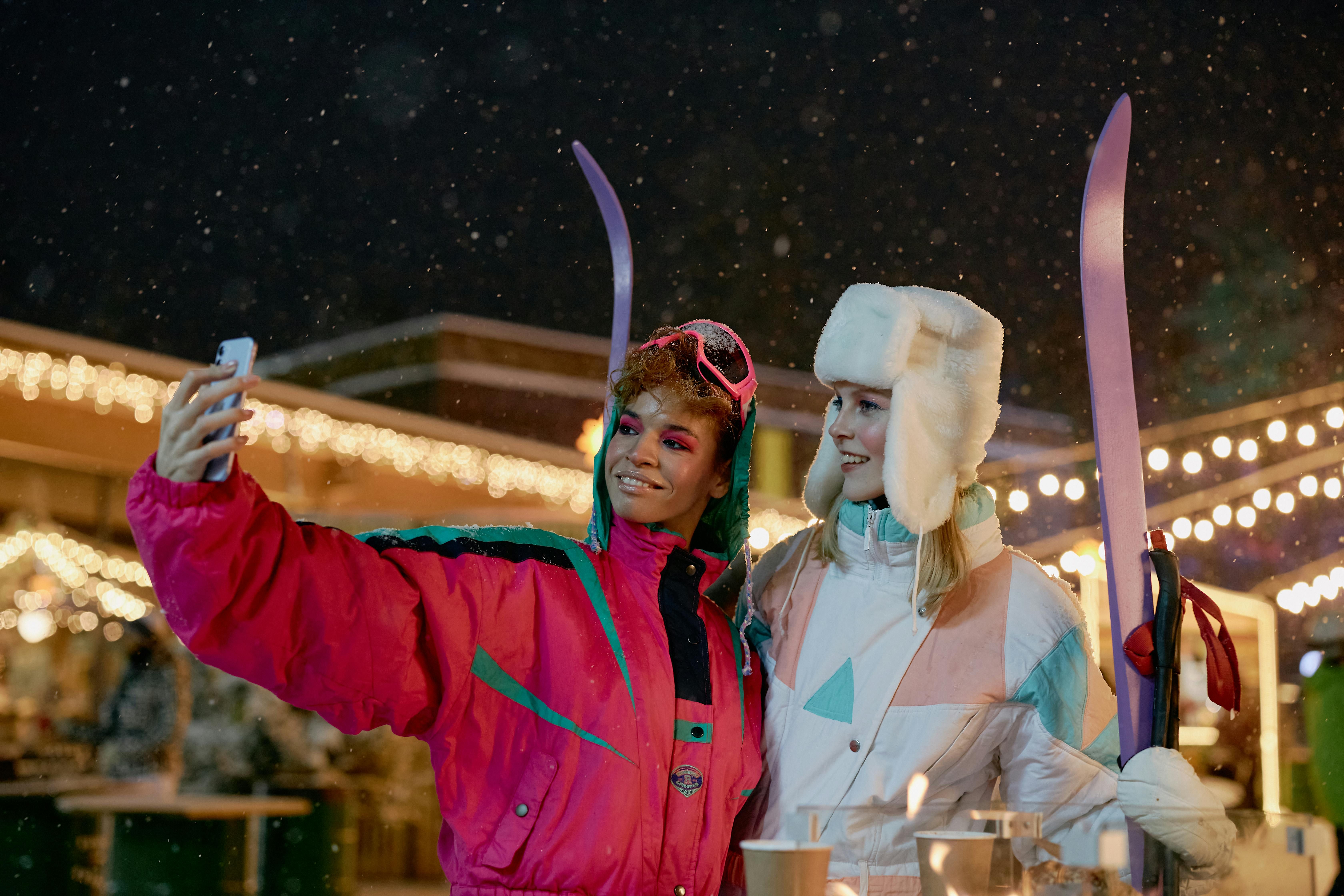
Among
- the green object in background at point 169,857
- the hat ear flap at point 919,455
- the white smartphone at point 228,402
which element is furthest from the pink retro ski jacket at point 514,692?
the green object in background at point 169,857

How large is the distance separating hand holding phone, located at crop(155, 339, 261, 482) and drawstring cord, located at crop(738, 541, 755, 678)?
3.00ft

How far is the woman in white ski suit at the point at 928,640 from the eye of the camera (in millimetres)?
1656

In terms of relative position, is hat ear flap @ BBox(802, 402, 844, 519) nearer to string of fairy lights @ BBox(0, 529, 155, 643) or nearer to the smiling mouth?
the smiling mouth

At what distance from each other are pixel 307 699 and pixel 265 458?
5695 mm

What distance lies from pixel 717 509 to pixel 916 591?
1.33ft

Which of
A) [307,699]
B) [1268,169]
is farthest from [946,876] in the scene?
[1268,169]

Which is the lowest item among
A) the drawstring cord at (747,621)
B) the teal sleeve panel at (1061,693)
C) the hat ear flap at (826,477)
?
the teal sleeve panel at (1061,693)

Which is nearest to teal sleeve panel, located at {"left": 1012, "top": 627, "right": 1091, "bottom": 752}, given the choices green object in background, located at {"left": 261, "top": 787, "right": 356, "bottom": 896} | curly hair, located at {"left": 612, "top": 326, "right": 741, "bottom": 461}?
curly hair, located at {"left": 612, "top": 326, "right": 741, "bottom": 461}

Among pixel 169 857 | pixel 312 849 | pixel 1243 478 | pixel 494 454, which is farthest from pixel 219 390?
pixel 1243 478

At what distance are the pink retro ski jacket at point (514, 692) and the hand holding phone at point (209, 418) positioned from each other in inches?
4.9

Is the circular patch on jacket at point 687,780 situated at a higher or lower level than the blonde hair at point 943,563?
lower

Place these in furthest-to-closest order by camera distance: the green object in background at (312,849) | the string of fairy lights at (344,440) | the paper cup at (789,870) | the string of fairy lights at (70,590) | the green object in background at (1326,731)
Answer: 1. the string of fairy lights at (70,590)
2. the string of fairy lights at (344,440)
3. the green object in background at (312,849)
4. the green object in background at (1326,731)
5. the paper cup at (789,870)

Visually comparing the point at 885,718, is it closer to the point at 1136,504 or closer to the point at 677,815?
the point at 677,815

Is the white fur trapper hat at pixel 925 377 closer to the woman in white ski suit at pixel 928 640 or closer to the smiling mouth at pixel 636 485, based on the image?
the woman in white ski suit at pixel 928 640
